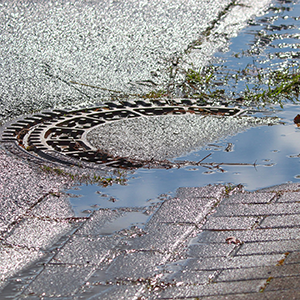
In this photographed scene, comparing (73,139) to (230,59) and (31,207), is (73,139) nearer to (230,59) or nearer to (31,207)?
(31,207)

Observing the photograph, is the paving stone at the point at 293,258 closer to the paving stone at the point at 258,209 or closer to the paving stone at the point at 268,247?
the paving stone at the point at 268,247

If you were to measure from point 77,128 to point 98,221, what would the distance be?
164 cm

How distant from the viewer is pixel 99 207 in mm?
3188

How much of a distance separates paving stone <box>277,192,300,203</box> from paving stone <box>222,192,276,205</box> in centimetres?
6

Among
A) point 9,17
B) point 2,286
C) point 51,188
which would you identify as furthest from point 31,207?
point 9,17

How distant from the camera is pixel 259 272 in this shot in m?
2.32

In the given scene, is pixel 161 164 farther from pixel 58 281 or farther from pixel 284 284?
pixel 284 284

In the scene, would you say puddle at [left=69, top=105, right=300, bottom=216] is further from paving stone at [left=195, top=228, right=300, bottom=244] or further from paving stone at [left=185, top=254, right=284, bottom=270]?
paving stone at [left=185, top=254, right=284, bottom=270]

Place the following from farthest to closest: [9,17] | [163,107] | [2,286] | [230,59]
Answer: [9,17], [230,59], [163,107], [2,286]

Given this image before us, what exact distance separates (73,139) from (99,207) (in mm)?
1189

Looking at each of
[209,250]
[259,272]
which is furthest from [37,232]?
[259,272]

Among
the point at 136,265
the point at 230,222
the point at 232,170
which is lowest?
the point at 232,170

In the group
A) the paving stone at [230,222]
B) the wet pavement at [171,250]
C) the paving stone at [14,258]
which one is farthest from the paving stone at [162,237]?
the paving stone at [14,258]

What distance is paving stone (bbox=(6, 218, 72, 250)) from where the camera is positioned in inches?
108
